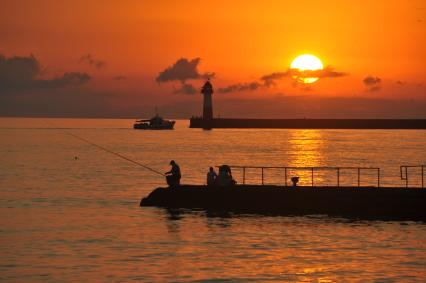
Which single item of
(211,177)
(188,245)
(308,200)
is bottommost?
(188,245)

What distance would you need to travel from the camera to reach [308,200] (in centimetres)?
4403

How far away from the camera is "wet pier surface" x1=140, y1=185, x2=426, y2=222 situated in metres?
42.5

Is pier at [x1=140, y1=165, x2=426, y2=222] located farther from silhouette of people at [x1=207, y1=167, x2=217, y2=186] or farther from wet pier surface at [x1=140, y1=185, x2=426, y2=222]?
silhouette of people at [x1=207, y1=167, x2=217, y2=186]

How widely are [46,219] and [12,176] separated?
3539 cm

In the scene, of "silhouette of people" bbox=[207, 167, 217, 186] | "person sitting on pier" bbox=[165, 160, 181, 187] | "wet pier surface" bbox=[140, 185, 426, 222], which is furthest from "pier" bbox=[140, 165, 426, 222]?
"person sitting on pier" bbox=[165, 160, 181, 187]

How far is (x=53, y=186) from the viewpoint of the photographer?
66.4 m

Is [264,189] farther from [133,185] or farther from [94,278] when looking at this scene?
[133,185]

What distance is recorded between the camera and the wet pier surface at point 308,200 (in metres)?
42.5

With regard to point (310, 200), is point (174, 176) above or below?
above

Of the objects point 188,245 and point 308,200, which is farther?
point 308,200

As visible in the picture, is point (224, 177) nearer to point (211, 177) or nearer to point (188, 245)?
point (211, 177)

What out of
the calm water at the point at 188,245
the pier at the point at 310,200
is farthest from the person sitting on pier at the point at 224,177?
the calm water at the point at 188,245

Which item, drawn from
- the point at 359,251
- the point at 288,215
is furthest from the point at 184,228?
the point at 359,251

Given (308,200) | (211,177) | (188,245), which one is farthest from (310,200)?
(188,245)
